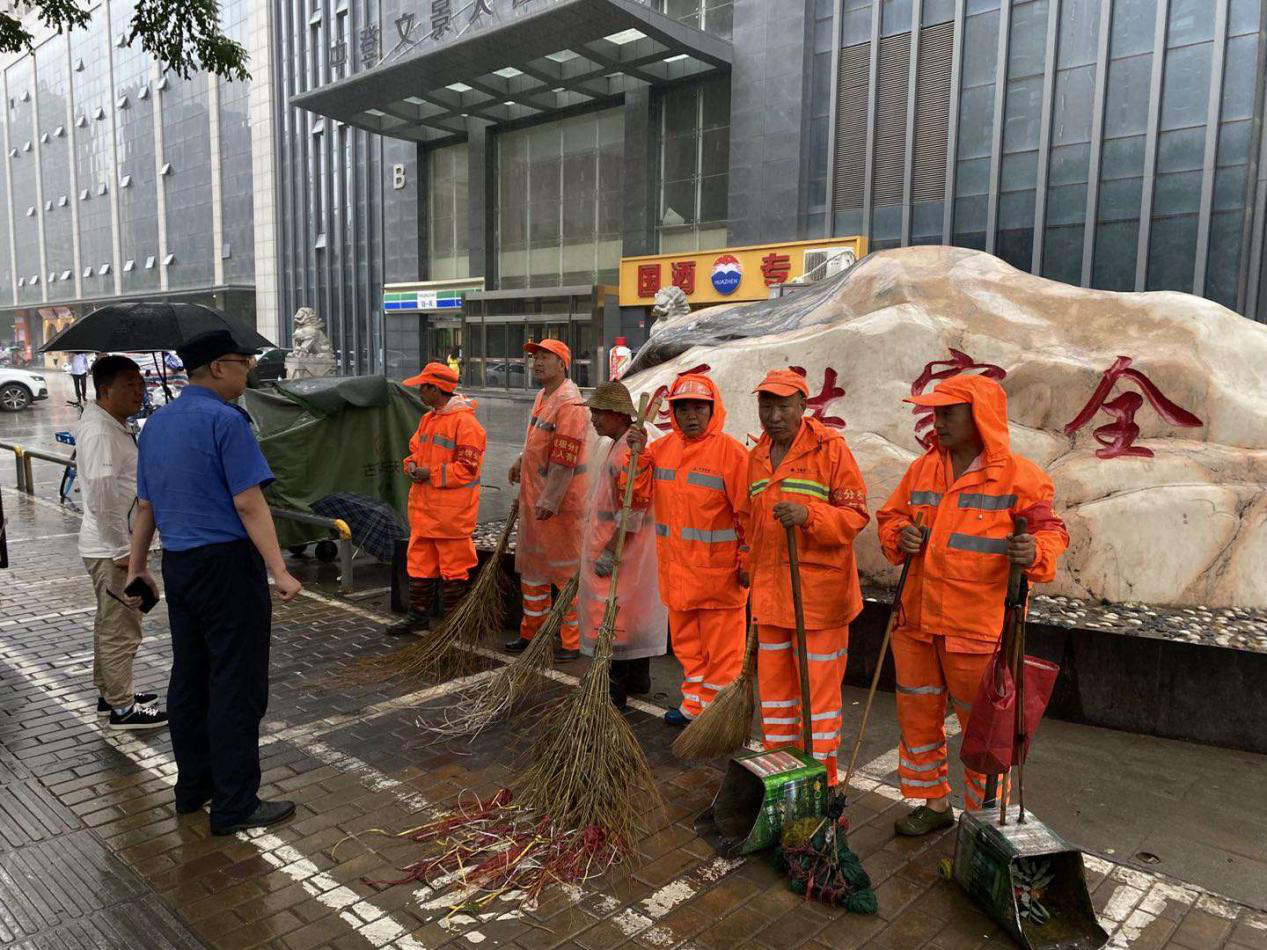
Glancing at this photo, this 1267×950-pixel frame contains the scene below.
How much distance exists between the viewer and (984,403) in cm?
324

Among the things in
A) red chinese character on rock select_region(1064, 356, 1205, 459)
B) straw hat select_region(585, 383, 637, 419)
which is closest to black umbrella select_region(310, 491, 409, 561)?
straw hat select_region(585, 383, 637, 419)

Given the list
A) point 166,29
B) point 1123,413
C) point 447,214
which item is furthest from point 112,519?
point 447,214

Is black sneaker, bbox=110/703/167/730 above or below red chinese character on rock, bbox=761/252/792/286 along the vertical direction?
below

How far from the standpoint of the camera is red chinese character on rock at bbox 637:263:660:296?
2492 centimetres

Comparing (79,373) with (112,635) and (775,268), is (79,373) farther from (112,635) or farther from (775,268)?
(112,635)

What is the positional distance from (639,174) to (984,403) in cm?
2310

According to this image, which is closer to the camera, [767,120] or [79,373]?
[767,120]

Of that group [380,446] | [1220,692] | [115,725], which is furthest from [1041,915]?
[380,446]

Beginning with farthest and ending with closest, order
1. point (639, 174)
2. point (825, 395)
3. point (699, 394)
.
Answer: point (639, 174) → point (825, 395) → point (699, 394)

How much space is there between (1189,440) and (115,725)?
604 centimetres

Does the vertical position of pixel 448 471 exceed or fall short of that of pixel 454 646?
it exceeds it

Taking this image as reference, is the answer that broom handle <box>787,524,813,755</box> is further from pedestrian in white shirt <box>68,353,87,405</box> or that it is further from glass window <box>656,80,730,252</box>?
pedestrian in white shirt <box>68,353,87,405</box>

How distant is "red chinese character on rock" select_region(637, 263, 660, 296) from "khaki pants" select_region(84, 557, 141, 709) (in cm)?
2124

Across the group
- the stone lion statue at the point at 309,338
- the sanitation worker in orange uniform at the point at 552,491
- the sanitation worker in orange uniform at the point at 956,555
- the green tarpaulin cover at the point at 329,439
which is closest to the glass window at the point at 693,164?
the stone lion statue at the point at 309,338
